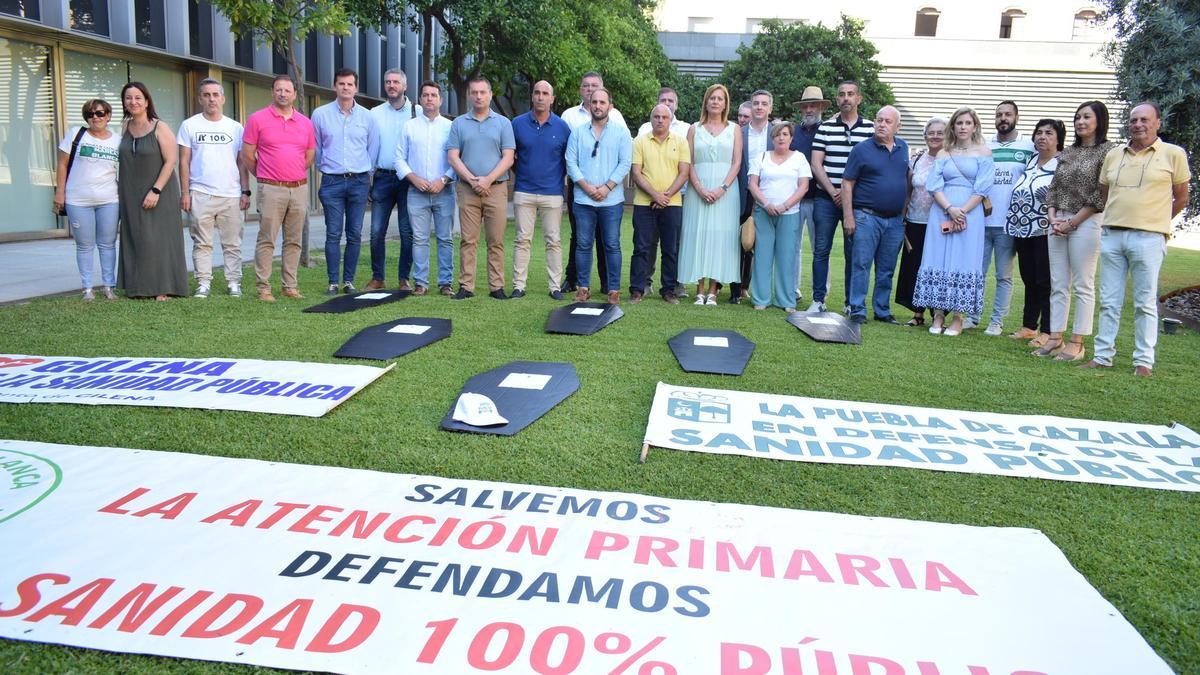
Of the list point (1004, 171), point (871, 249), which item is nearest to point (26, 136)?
point (871, 249)

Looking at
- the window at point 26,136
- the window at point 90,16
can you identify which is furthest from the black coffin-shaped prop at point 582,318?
the window at point 90,16

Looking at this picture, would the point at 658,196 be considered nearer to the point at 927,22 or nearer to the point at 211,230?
the point at 211,230

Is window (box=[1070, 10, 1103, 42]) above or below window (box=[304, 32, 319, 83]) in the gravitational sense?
above

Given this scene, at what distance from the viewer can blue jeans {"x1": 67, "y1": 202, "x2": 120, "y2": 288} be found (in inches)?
285

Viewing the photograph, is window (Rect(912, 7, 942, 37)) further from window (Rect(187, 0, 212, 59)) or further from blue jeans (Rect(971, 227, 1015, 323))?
blue jeans (Rect(971, 227, 1015, 323))

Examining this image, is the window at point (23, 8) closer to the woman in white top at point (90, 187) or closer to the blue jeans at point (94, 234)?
the woman in white top at point (90, 187)

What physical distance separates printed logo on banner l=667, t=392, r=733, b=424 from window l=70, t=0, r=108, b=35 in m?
12.1

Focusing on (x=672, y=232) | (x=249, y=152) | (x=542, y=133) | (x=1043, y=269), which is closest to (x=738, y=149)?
(x=672, y=232)

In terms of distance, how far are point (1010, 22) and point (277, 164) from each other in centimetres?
4421

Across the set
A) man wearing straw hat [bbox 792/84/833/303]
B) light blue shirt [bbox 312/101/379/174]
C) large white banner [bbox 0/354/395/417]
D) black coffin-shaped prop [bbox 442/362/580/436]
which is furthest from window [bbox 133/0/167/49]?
black coffin-shaped prop [bbox 442/362/580/436]

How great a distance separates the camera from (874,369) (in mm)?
5789

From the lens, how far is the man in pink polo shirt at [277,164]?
7.49 m

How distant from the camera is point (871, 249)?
7.49 metres

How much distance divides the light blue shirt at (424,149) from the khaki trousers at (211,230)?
1511 millimetres
